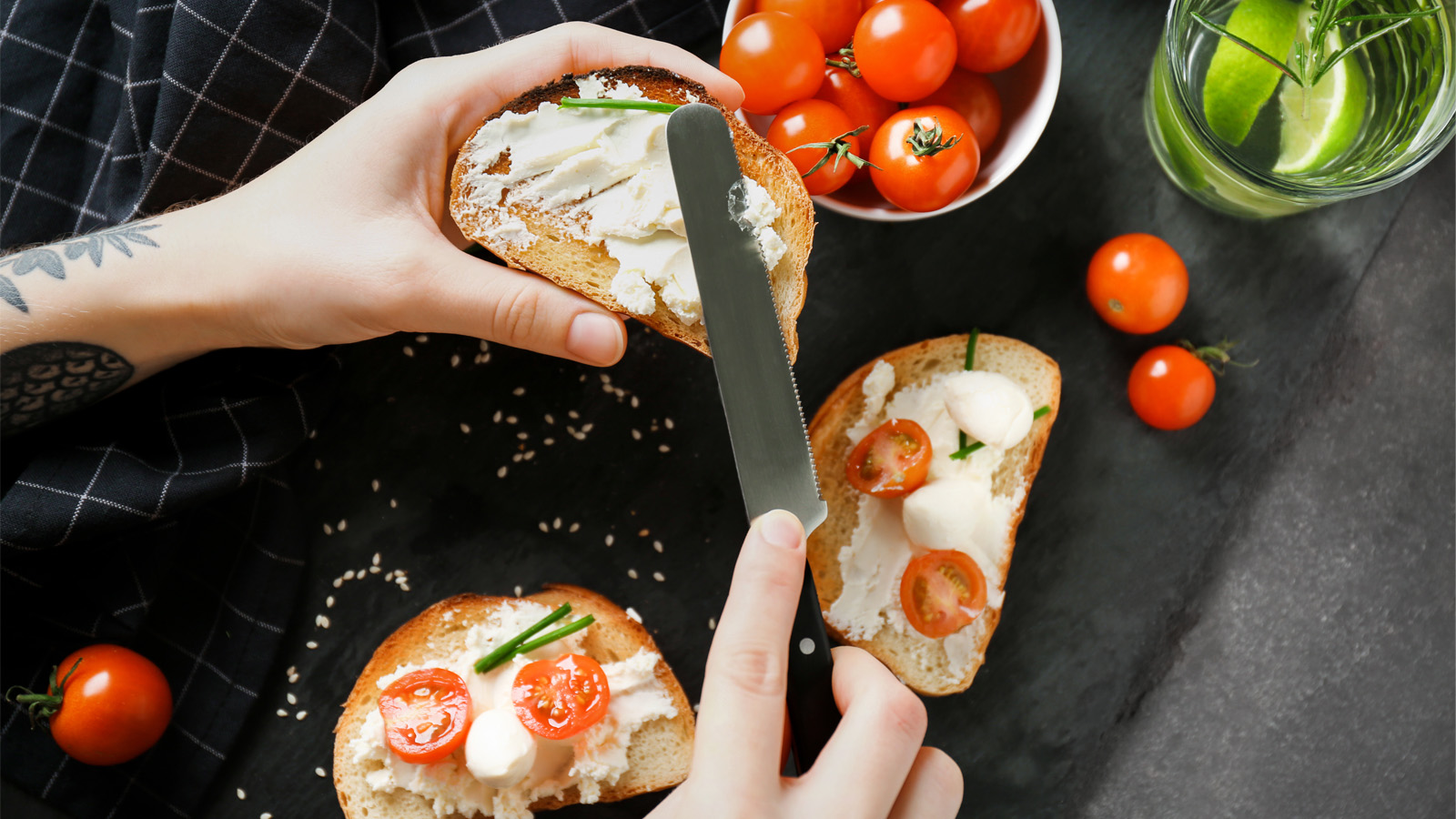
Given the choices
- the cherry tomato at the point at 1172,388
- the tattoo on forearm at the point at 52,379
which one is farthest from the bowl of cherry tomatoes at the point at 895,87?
the tattoo on forearm at the point at 52,379

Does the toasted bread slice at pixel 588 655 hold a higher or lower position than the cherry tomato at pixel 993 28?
lower

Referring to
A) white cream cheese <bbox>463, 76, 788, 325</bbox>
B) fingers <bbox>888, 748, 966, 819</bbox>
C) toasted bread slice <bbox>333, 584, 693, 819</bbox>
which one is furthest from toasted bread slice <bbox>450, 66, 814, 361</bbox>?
fingers <bbox>888, 748, 966, 819</bbox>

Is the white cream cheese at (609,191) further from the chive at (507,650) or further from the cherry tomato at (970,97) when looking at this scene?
the chive at (507,650)

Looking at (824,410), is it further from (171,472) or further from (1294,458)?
(171,472)

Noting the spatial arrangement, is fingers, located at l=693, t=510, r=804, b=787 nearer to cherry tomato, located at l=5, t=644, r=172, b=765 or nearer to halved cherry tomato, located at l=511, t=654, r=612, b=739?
halved cherry tomato, located at l=511, t=654, r=612, b=739

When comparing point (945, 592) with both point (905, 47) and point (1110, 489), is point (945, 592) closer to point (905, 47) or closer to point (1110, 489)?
point (1110, 489)

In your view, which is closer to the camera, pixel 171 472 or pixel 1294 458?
pixel 171 472

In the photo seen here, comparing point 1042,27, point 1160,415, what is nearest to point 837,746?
point 1160,415
